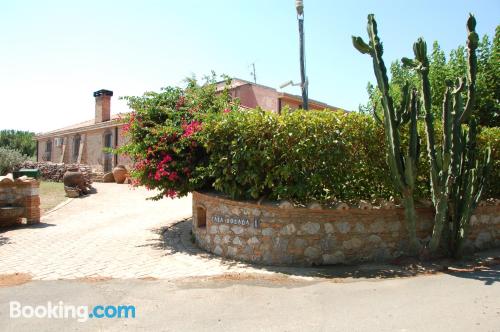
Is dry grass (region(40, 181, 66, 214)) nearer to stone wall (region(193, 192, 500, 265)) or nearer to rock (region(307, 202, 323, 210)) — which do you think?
stone wall (region(193, 192, 500, 265))

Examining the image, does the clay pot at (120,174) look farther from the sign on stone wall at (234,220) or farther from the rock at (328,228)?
the rock at (328,228)

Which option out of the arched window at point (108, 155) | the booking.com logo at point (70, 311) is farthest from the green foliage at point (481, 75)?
the arched window at point (108, 155)

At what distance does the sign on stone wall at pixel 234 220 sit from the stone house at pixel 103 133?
45.1 feet

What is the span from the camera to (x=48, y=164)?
25.8 meters

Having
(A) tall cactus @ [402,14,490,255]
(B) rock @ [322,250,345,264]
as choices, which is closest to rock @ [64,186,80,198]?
(B) rock @ [322,250,345,264]

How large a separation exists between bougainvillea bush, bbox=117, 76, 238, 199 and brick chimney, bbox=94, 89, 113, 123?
19954 mm

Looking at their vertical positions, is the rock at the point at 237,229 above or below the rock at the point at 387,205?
below

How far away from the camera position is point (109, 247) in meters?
8.05

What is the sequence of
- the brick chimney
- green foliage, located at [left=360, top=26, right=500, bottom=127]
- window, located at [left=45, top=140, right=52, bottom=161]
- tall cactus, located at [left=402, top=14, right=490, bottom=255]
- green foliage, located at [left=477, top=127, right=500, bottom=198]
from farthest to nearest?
window, located at [left=45, top=140, right=52, bottom=161] < the brick chimney < green foliage, located at [left=360, top=26, right=500, bottom=127] < green foliage, located at [left=477, top=127, right=500, bottom=198] < tall cactus, located at [left=402, top=14, right=490, bottom=255]

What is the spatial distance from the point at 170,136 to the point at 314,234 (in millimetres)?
3702

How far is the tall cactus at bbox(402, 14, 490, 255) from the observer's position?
634 centimetres

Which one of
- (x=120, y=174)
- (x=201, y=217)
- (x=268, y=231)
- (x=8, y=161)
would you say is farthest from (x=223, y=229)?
(x=8, y=161)

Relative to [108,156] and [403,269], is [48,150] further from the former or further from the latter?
[403,269]

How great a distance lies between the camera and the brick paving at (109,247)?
6.34 m
